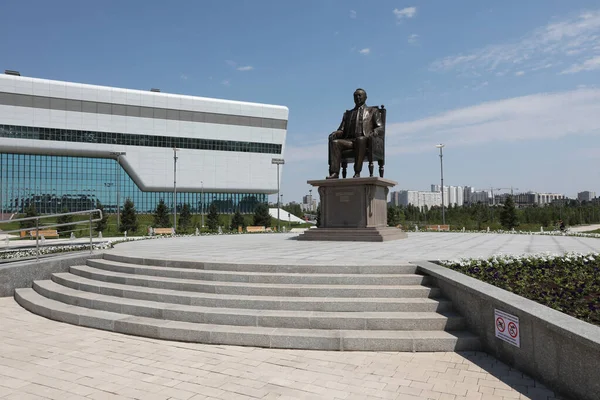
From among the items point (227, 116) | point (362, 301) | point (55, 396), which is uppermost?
point (227, 116)

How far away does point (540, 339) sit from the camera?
4188mm

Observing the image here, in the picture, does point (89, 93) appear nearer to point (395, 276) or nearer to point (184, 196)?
point (184, 196)

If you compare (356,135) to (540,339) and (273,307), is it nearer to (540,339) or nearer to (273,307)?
(273,307)

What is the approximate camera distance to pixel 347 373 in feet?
15.0

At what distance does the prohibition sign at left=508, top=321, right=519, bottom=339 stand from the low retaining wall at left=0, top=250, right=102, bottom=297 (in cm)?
965

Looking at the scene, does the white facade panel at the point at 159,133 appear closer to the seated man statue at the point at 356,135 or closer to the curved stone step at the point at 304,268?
the seated man statue at the point at 356,135

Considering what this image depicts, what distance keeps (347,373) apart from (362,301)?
1.58 meters

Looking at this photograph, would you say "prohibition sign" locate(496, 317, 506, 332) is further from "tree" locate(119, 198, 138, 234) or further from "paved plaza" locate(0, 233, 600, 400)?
"tree" locate(119, 198, 138, 234)

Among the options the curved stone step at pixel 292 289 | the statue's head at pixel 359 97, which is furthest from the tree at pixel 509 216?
the curved stone step at pixel 292 289

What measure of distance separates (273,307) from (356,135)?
9.60 meters

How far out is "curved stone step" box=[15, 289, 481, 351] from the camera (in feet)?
17.3

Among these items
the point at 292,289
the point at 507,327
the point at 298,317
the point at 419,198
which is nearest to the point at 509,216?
the point at 292,289

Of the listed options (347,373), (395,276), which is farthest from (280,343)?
(395,276)

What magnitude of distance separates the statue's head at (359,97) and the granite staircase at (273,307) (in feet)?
30.4
